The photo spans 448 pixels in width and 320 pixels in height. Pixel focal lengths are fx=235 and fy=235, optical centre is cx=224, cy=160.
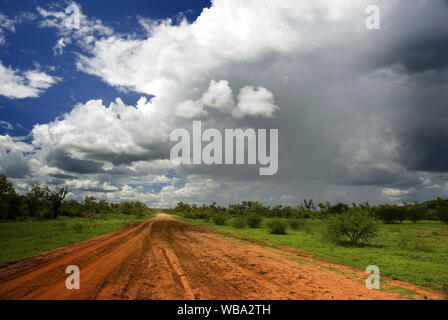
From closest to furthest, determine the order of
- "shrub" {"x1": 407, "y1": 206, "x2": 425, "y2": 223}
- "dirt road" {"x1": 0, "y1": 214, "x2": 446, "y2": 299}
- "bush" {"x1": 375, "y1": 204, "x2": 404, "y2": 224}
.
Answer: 1. "dirt road" {"x1": 0, "y1": 214, "x2": 446, "y2": 299}
2. "shrub" {"x1": 407, "y1": 206, "x2": 425, "y2": 223}
3. "bush" {"x1": 375, "y1": 204, "x2": 404, "y2": 224}

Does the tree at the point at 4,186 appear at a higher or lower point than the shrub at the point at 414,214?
higher

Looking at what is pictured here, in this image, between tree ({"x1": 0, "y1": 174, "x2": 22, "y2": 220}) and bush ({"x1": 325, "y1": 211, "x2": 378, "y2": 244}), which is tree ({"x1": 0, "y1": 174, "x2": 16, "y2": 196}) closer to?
tree ({"x1": 0, "y1": 174, "x2": 22, "y2": 220})

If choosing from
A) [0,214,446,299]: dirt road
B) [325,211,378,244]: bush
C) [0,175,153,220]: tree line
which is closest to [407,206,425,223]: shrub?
[325,211,378,244]: bush

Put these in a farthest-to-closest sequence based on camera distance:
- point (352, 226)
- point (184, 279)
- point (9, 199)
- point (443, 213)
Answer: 1. point (443, 213)
2. point (9, 199)
3. point (352, 226)
4. point (184, 279)

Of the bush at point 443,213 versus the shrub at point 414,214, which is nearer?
the bush at point 443,213

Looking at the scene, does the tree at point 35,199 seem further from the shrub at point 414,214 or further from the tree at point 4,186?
the shrub at point 414,214

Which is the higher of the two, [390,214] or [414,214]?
[414,214]

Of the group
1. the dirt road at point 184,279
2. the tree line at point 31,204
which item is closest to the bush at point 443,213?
the dirt road at point 184,279

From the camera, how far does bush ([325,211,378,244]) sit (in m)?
20.2

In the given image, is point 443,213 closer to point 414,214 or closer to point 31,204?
point 414,214

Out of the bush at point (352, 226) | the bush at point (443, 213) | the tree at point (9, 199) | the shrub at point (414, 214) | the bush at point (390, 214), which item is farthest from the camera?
the bush at point (390, 214)

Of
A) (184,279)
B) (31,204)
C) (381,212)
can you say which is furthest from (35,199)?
(381,212)

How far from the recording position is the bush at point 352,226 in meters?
20.2

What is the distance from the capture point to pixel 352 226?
20.7 m
